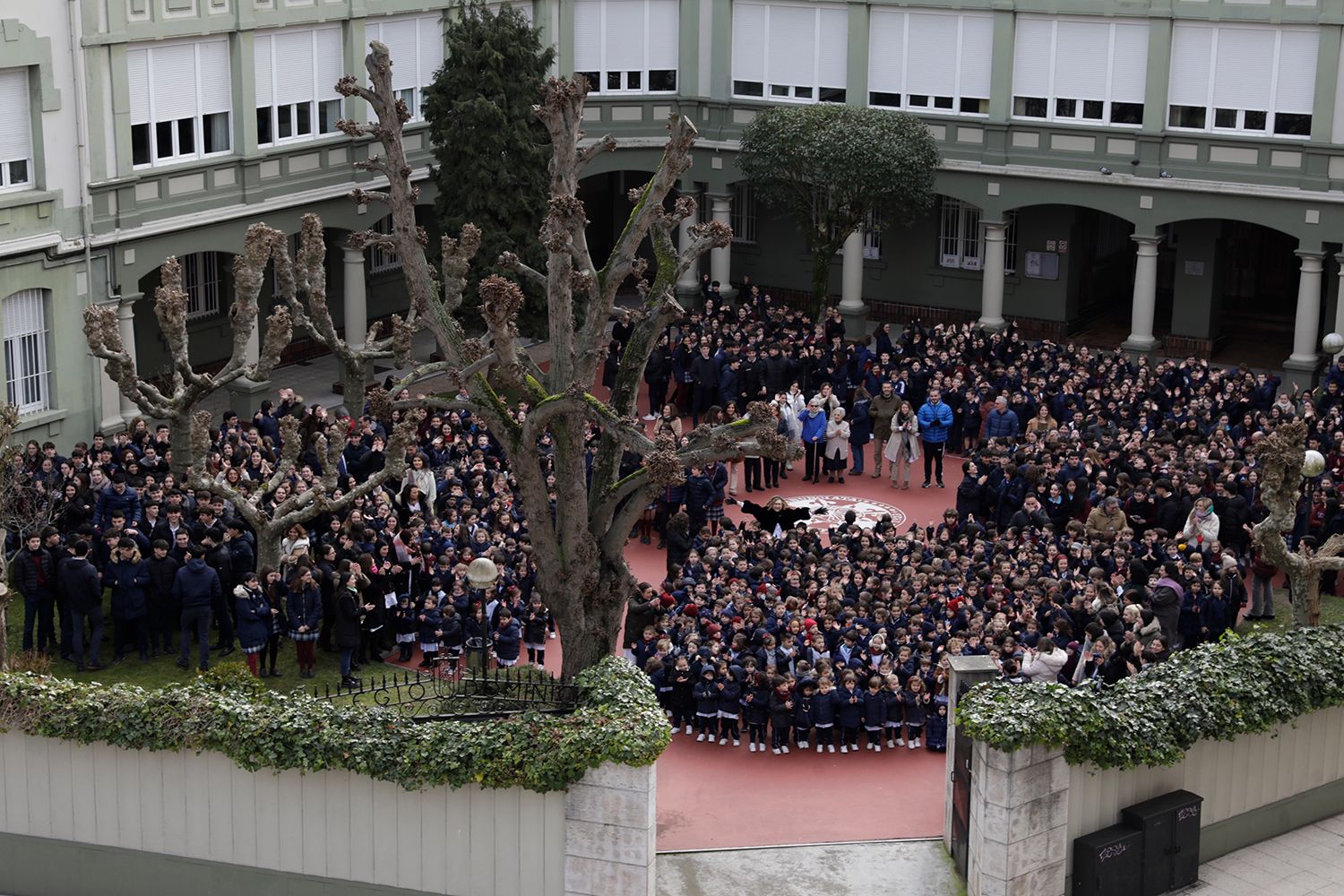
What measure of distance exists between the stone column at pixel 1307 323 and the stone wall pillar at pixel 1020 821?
23.0 meters

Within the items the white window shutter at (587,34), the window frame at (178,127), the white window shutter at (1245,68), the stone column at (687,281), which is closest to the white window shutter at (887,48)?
the stone column at (687,281)

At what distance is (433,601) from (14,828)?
22.4ft

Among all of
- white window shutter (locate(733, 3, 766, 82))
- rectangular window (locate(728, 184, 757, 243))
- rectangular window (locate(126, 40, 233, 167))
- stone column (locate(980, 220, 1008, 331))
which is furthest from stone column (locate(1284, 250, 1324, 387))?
rectangular window (locate(126, 40, 233, 167))

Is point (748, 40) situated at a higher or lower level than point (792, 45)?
higher

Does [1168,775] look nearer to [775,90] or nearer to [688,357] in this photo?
[688,357]

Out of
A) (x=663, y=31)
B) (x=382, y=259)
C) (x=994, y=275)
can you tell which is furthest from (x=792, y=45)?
(x=382, y=259)

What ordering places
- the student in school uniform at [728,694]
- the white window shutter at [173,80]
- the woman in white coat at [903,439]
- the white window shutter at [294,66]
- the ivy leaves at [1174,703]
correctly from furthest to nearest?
the white window shutter at [294,66] → the white window shutter at [173,80] → the woman in white coat at [903,439] → the student in school uniform at [728,694] → the ivy leaves at [1174,703]

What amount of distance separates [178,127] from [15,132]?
3757 mm

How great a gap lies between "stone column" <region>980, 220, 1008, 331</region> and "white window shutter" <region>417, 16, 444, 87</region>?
12266mm

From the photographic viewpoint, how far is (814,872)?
20578 mm

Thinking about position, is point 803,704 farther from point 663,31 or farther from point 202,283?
point 663,31

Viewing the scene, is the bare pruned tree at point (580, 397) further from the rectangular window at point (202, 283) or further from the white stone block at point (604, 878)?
the rectangular window at point (202, 283)

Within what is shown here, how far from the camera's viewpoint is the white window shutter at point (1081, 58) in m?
41.1

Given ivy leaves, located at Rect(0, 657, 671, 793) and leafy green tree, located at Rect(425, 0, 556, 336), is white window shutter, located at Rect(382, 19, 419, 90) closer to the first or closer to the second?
leafy green tree, located at Rect(425, 0, 556, 336)
